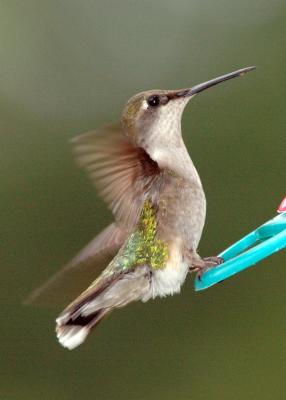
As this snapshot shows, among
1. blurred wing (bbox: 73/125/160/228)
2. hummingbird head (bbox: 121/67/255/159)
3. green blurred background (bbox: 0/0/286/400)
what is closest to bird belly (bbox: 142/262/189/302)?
blurred wing (bbox: 73/125/160/228)

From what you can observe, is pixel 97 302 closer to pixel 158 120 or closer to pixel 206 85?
pixel 158 120

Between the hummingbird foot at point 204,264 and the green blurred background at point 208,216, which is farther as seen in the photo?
the green blurred background at point 208,216

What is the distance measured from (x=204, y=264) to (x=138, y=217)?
1.61 feet

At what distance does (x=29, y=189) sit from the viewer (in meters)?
7.45

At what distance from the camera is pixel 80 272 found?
404cm

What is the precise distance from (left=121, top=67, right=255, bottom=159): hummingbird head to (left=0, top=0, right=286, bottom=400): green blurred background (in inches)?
94.1

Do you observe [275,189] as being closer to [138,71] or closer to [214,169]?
[214,169]

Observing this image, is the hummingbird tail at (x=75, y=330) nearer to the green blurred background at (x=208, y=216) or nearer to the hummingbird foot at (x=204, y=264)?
the hummingbird foot at (x=204, y=264)

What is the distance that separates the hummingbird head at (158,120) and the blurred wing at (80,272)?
46cm

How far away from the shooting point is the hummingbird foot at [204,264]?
3.71 metres

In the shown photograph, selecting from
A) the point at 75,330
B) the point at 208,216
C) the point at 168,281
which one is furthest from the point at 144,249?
the point at 208,216

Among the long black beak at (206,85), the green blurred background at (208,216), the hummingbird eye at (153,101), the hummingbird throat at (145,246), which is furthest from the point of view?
the green blurred background at (208,216)

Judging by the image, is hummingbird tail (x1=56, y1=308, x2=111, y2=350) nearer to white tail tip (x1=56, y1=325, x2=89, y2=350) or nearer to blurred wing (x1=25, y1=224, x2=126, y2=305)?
white tail tip (x1=56, y1=325, x2=89, y2=350)

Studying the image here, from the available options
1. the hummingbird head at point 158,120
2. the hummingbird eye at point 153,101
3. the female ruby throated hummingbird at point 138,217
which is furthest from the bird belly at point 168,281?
the hummingbird eye at point 153,101
